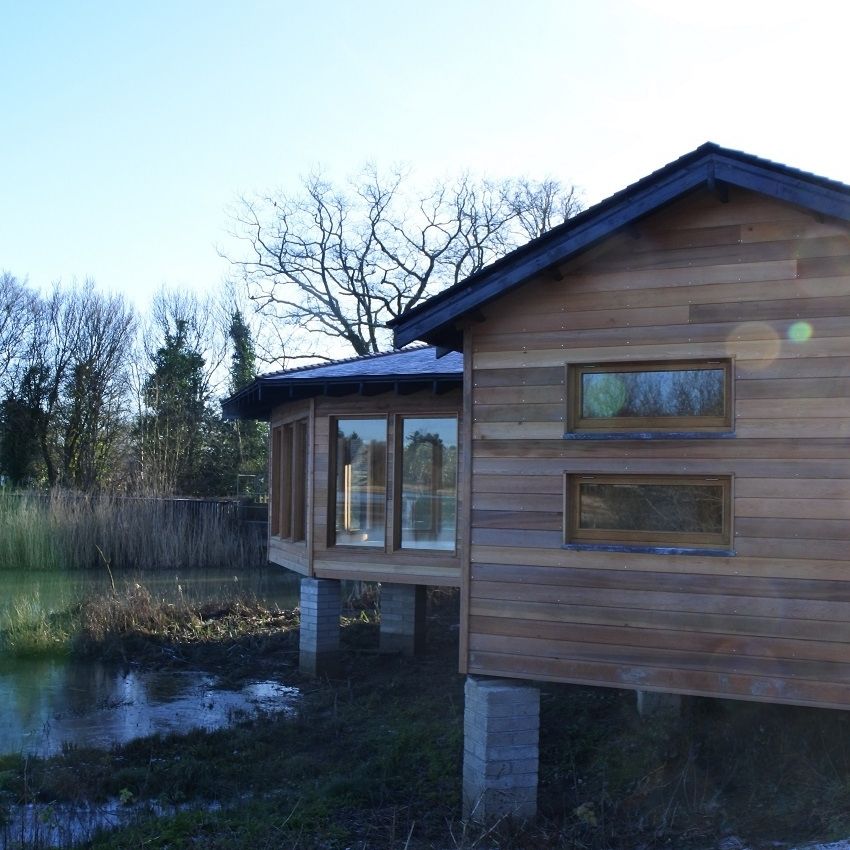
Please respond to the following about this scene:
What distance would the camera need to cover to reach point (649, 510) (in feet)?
22.4

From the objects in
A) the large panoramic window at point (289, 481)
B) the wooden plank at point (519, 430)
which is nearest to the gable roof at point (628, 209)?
the wooden plank at point (519, 430)

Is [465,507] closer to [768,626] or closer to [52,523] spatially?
[768,626]

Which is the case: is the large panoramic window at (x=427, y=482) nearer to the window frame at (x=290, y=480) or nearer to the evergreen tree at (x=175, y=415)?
the window frame at (x=290, y=480)

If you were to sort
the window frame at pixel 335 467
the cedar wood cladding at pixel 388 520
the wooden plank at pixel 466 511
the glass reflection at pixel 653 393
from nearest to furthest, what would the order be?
the glass reflection at pixel 653 393 → the wooden plank at pixel 466 511 → the cedar wood cladding at pixel 388 520 → the window frame at pixel 335 467

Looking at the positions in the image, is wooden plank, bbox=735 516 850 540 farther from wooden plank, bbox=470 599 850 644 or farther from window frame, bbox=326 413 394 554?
window frame, bbox=326 413 394 554

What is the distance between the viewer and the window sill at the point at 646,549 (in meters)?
6.55

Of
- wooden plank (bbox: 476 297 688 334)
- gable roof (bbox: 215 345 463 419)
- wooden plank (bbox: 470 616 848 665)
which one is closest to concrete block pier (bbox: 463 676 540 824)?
wooden plank (bbox: 470 616 848 665)

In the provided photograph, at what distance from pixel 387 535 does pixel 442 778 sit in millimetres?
3998

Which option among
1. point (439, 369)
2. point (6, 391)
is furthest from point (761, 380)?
point (6, 391)

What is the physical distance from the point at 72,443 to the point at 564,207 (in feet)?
68.3

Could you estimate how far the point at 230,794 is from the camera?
784 cm

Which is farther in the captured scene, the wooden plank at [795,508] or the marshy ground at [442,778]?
the marshy ground at [442,778]

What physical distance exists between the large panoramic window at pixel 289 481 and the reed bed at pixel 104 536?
1088 cm

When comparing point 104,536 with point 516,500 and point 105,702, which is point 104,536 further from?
point 516,500
